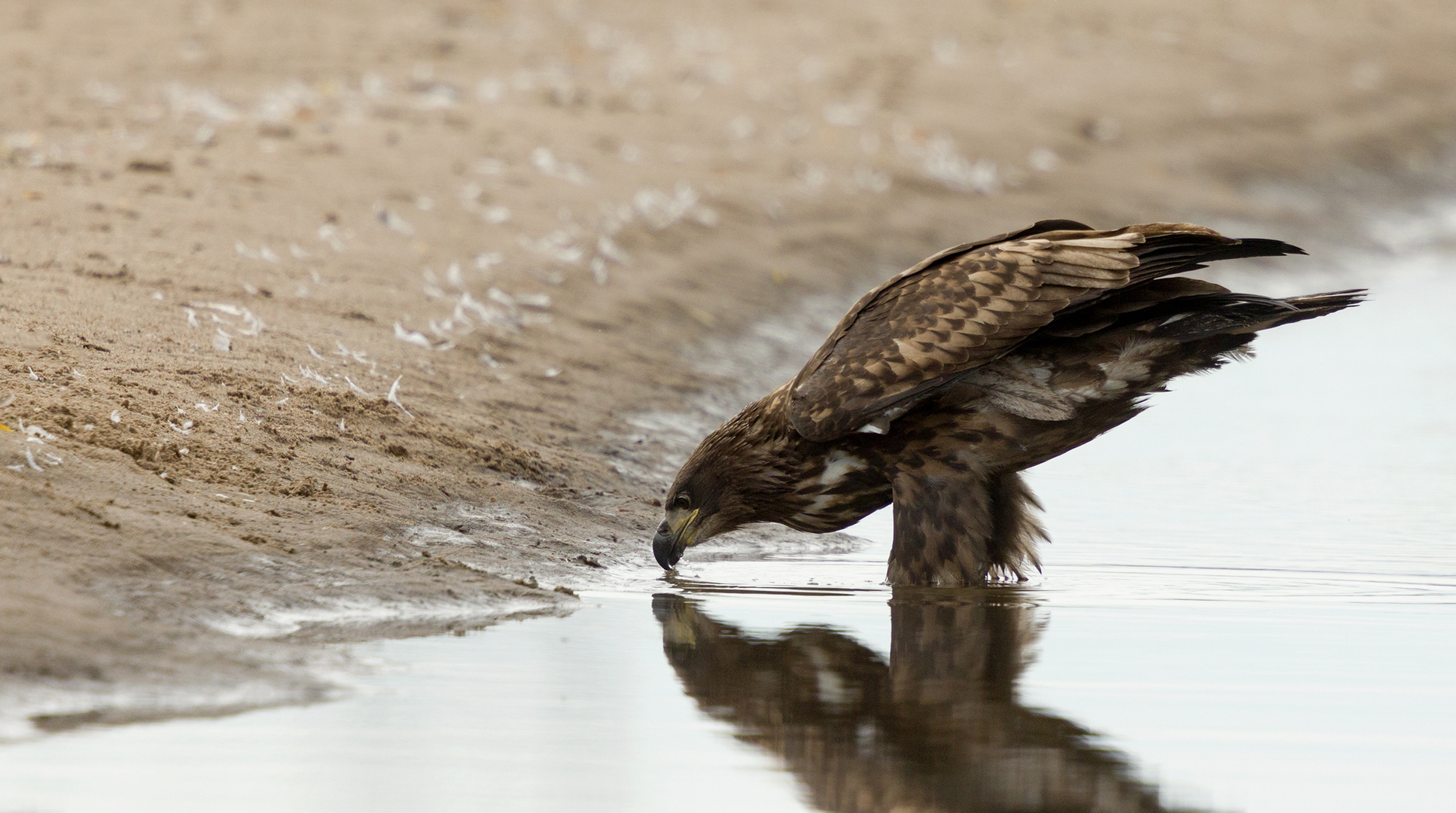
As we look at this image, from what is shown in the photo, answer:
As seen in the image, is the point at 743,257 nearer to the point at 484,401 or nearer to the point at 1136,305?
the point at 484,401

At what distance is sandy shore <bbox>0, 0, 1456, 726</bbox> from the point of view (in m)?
4.92

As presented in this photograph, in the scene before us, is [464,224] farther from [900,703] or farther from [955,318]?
[900,703]

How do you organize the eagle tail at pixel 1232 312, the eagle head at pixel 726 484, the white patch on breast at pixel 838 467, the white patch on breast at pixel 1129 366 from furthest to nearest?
the eagle head at pixel 726 484, the white patch on breast at pixel 838 467, the white patch on breast at pixel 1129 366, the eagle tail at pixel 1232 312

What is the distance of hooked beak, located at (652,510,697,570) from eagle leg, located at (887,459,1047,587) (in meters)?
0.76

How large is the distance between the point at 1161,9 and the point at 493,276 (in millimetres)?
15180

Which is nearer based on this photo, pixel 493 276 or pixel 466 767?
pixel 466 767

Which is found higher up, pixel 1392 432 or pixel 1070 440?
pixel 1392 432

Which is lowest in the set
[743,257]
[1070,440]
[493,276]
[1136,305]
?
[1070,440]

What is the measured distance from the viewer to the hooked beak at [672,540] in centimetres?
615

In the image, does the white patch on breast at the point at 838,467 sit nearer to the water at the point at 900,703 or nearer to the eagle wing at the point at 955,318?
the eagle wing at the point at 955,318

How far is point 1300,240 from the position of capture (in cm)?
1658

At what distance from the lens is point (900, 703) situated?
400 centimetres

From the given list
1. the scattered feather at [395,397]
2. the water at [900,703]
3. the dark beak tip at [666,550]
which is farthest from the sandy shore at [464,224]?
the water at [900,703]

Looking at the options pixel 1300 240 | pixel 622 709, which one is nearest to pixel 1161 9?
pixel 1300 240
